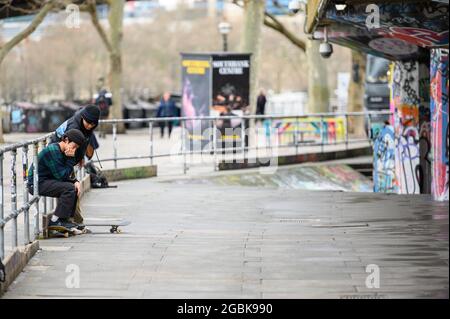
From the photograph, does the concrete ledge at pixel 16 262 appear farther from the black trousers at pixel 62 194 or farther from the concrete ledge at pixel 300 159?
the concrete ledge at pixel 300 159

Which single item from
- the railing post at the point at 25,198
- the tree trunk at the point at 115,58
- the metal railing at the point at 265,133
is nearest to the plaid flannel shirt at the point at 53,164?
the railing post at the point at 25,198

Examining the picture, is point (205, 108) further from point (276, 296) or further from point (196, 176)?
point (276, 296)

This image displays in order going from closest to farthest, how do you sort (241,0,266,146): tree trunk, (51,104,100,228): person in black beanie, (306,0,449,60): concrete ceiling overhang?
(51,104,100,228): person in black beanie
(306,0,449,60): concrete ceiling overhang
(241,0,266,146): tree trunk

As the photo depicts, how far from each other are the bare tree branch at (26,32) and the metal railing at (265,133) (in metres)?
5.16

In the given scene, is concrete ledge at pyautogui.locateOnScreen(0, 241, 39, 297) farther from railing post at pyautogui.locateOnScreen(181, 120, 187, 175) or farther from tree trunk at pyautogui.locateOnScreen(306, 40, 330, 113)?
tree trunk at pyautogui.locateOnScreen(306, 40, 330, 113)

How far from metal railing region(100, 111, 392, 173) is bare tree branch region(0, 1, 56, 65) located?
5.16 meters

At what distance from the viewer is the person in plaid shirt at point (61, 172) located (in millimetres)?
13742

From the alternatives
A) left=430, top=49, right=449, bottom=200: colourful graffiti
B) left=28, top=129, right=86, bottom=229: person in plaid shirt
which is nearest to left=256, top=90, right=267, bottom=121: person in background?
left=430, top=49, right=449, bottom=200: colourful graffiti

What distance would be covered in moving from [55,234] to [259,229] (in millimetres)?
2693

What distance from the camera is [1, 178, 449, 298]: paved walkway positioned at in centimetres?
1032

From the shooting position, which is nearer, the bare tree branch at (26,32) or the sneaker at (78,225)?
the sneaker at (78,225)

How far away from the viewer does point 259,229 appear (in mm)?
15227

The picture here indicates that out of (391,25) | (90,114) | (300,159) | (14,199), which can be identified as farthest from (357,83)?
(14,199)
